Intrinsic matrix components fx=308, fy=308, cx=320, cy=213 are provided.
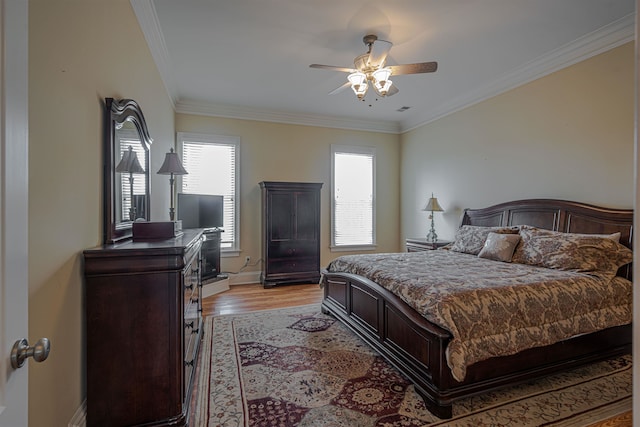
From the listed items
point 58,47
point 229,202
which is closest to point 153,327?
point 58,47

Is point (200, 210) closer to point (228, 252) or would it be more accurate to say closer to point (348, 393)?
point (228, 252)

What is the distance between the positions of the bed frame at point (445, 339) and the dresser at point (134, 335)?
1469 mm

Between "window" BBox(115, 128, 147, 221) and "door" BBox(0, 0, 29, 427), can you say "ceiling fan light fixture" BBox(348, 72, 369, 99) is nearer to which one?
"window" BBox(115, 128, 147, 221)

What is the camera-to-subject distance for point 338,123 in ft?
18.8

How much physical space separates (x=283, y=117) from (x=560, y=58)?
153 inches

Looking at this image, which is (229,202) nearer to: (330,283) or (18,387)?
(330,283)

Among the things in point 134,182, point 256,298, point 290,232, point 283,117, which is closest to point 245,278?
point 256,298

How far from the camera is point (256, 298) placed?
4.33 meters

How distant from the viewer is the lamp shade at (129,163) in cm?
210

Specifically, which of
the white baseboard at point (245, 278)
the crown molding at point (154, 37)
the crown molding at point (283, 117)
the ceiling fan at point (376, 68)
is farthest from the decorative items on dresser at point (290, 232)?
the ceiling fan at point (376, 68)

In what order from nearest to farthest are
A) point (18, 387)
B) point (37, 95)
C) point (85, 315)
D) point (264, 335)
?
1. point (18, 387)
2. point (37, 95)
3. point (85, 315)
4. point (264, 335)

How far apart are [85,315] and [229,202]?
12.1ft

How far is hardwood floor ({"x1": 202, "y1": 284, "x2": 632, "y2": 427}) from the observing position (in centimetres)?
389

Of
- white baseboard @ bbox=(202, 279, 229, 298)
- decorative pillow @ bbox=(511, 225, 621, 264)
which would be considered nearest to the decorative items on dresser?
white baseboard @ bbox=(202, 279, 229, 298)
